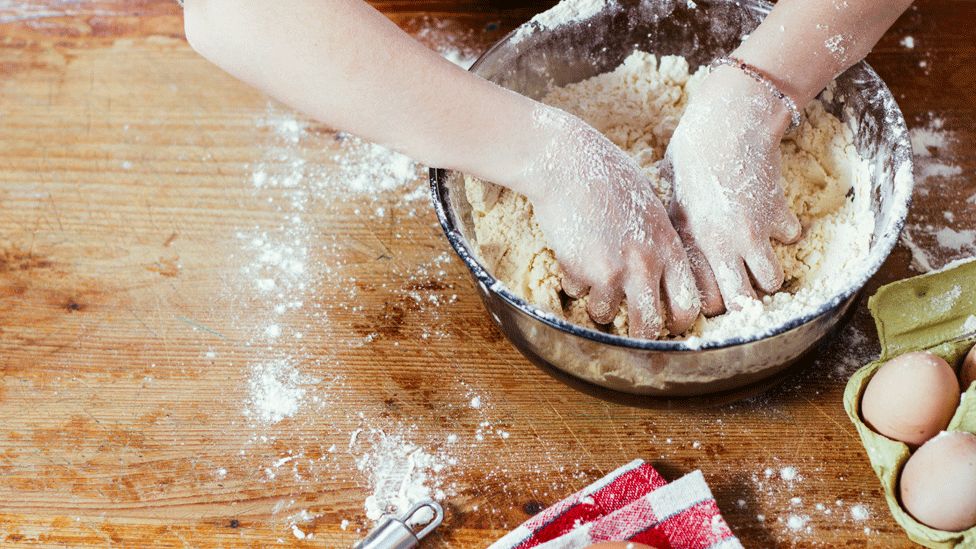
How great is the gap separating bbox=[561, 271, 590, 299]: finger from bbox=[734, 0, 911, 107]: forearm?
0.29 meters

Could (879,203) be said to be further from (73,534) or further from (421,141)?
(73,534)

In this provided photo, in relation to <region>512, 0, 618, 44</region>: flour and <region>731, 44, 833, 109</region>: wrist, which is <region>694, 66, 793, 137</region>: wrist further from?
<region>512, 0, 618, 44</region>: flour

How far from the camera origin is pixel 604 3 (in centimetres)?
103

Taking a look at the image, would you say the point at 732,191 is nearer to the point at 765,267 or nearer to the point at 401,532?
the point at 765,267

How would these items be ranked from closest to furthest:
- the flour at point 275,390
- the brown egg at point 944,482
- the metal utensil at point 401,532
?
1. the brown egg at point 944,482
2. the metal utensil at point 401,532
3. the flour at point 275,390

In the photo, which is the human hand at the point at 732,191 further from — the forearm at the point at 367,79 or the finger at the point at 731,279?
the forearm at the point at 367,79

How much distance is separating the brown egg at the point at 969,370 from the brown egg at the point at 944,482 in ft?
0.30

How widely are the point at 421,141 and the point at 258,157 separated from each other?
41cm

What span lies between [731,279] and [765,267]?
0.04 meters

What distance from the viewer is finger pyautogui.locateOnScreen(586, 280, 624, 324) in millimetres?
852

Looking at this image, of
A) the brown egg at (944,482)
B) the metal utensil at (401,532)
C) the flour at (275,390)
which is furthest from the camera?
the flour at (275,390)

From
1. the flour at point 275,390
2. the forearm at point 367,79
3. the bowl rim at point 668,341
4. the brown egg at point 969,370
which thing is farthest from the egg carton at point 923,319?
the flour at point 275,390

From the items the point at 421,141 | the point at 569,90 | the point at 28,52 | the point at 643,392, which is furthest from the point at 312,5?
the point at 28,52

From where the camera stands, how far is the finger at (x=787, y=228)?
0.88 metres
